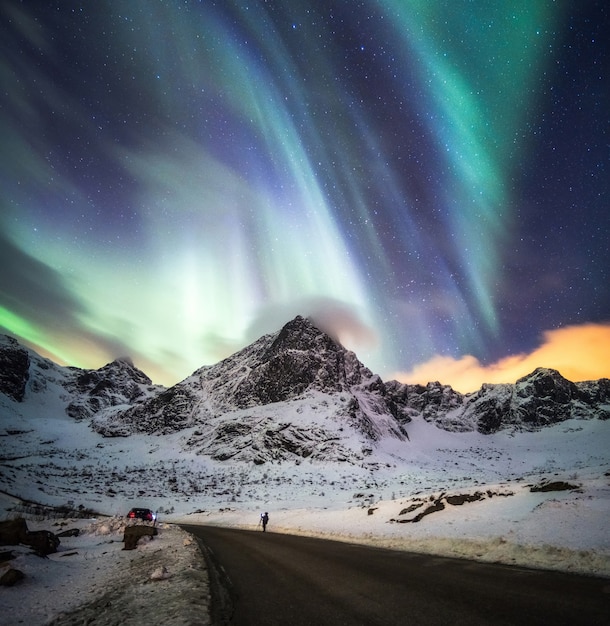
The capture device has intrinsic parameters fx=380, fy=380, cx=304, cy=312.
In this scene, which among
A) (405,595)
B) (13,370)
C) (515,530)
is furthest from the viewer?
(13,370)

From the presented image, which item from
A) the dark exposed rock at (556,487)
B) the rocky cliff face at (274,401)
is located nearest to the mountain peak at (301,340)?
the rocky cliff face at (274,401)

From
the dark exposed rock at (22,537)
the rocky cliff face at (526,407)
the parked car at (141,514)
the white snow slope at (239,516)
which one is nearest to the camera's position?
the white snow slope at (239,516)

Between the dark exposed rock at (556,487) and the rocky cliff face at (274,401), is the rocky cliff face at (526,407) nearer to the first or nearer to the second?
the rocky cliff face at (274,401)

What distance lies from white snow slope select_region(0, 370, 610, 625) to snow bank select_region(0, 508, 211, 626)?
3cm

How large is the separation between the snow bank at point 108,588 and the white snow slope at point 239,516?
3 centimetres

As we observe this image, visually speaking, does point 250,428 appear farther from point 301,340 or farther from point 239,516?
point 239,516

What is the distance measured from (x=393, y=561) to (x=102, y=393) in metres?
216

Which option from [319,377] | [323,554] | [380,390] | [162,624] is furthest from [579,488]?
[380,390]

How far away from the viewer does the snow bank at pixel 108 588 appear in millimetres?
5770

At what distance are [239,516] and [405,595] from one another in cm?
3196

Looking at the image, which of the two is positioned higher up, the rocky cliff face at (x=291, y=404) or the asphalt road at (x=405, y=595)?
the rocky cliff face at (x=291, y=404)

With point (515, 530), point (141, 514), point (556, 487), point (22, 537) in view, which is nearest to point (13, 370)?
point (141, 514)

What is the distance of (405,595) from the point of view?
5961 millimetres

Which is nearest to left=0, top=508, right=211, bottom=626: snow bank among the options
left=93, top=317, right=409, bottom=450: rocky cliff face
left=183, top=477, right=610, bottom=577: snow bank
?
left=183, top=477, right=610, bottom=577: snow bank
